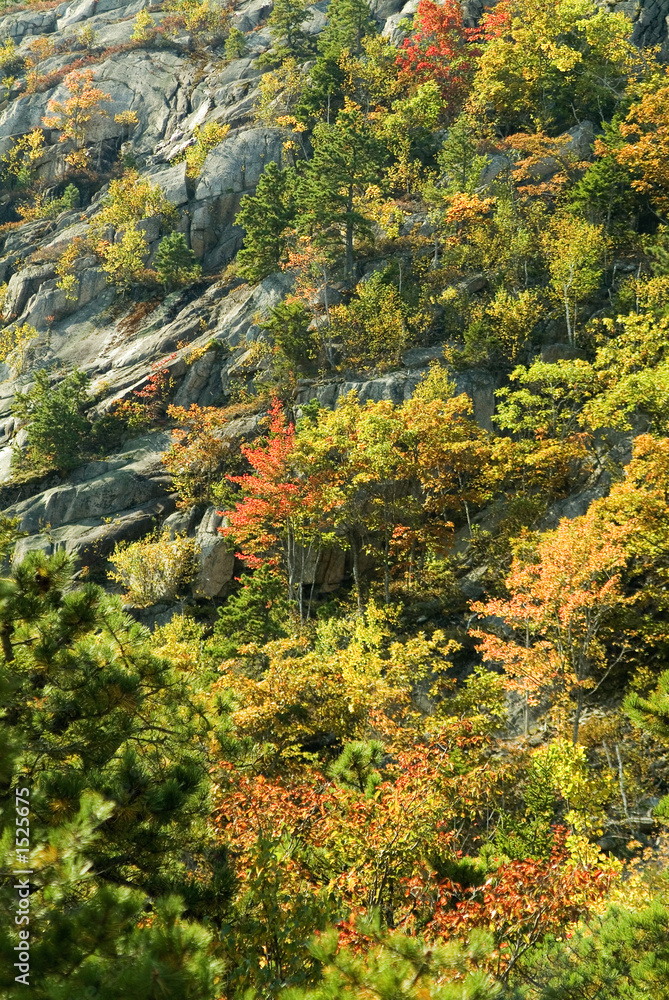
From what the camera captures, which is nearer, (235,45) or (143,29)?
(235,45)

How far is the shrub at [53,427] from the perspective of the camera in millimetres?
31812

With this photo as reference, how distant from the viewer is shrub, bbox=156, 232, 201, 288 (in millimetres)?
39719

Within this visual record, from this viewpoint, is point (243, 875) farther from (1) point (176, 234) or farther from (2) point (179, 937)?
(1) point (176, 234)

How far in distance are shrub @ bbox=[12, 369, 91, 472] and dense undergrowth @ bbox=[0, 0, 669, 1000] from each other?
0.21m

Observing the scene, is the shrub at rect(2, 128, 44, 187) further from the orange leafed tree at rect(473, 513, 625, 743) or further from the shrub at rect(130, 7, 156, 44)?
the orange leafed tree at rect(473, 513, 625, 743)

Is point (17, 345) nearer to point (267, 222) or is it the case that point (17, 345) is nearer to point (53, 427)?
point (53, 427)

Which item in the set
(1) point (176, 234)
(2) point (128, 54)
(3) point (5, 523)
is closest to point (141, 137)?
(2) point (128, 54)

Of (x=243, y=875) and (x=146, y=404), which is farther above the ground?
(x=243, y=875)

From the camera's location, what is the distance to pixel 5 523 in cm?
654

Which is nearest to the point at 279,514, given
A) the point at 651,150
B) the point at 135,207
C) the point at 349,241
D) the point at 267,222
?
the point at 349,241

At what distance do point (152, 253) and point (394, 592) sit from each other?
33.7 metres

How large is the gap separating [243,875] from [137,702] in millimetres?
2416

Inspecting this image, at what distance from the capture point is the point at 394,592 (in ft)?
68.6

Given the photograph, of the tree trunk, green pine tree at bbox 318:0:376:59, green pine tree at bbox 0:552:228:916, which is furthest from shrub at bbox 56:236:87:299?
green pine tree at bbox 0:552:228:916
